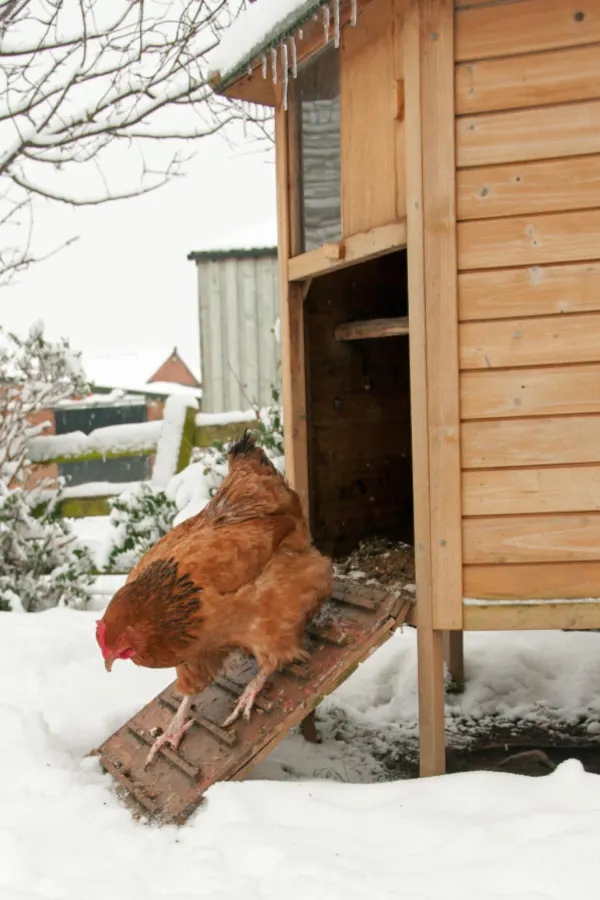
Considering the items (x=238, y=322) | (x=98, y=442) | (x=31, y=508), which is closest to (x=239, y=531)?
(x=31, y=508)

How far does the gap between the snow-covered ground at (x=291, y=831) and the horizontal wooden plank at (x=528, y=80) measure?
2011 millimetres

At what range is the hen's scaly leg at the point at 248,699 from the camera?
2555 mm

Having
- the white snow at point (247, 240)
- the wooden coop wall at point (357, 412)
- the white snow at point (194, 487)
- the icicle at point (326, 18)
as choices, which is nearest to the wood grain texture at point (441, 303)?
the icicle at point (326, 18)

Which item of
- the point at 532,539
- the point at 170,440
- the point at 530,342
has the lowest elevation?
the point at 532,539

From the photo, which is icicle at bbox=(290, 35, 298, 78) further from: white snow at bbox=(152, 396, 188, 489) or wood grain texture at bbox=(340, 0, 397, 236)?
white snow at bbox=(152, 396, 188, 489)

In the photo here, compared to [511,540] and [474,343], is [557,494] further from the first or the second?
[474,343]

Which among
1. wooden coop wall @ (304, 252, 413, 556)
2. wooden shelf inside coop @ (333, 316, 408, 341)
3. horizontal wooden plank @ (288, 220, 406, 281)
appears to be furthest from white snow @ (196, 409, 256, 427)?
horizontal wooden plank @ (288, 220, 406, 281)

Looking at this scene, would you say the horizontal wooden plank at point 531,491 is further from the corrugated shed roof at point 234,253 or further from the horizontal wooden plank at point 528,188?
the corrugated shed roof at point 234,253

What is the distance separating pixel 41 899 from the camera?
6.20 feet

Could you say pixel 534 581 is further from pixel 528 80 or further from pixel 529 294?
pixel 528 80

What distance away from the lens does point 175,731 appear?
8.66ft

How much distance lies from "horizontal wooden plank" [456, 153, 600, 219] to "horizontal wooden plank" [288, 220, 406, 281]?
24 centimetres

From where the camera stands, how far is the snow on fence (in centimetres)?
682

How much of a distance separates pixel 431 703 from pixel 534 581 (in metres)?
0.55
